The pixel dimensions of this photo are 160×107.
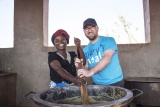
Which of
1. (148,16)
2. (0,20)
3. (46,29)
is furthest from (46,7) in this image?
(148,16)

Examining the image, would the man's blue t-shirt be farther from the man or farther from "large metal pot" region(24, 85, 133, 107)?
"large metal pot" region(24, 85, 133, 107)

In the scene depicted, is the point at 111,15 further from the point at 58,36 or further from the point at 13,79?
the point at 13,79

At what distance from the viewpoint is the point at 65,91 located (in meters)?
2.04

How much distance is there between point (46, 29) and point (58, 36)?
163 cm

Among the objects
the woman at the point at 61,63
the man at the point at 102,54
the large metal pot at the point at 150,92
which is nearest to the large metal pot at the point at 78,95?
the woman at the point at 61,63

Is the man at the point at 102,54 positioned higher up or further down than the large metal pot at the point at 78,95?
higher up

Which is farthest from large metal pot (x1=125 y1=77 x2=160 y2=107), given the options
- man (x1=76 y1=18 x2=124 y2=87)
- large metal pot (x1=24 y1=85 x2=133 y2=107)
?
large metal pot (x1=24 y1=85 x2=133 y2=107)

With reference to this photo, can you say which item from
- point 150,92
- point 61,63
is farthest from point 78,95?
point 150,92

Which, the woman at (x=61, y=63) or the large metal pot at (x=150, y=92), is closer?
the woman at (x=61, y=63)

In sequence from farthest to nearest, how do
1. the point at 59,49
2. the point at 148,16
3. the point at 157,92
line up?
the point at 148,16, the point at 157,92, the point at 59,49

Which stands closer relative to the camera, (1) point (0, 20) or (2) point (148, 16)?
(2) point (148, 16)

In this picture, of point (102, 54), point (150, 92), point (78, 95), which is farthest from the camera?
point (150, 92)

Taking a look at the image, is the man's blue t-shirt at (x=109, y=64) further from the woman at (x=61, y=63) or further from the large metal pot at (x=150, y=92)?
the large metal pot at (x=150, y=92)

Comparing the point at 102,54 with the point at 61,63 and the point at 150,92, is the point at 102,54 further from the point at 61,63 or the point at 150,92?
the point at 150,92
